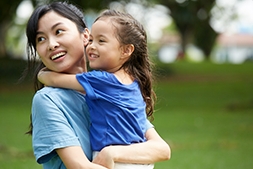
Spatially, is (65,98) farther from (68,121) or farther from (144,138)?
(144,138)

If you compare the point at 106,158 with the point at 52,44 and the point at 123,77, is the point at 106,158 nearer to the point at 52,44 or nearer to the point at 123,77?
the point at 123,77

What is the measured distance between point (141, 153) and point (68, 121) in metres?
0.35

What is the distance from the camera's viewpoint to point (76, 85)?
2381 millimetres

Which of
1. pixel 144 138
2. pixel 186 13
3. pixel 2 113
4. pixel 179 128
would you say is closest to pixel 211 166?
pixel 179 128

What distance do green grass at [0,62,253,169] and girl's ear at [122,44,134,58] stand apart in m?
1.01

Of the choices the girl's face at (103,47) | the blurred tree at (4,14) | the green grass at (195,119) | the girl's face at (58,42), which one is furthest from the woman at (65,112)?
the blurred tree at (4,14)

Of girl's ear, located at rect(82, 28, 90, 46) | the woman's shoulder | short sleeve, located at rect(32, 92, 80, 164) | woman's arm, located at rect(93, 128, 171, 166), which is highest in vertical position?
girl's ear, located at rect(82, 28, 90, 46)

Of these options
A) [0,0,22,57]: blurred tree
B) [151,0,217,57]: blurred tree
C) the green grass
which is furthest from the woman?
[151,0,217,57]: blurred tree

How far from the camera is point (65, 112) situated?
2324 mm

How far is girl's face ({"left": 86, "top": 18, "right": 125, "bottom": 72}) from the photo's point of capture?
2.43m

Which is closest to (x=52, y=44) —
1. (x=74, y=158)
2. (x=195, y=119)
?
(x=74, y=158)

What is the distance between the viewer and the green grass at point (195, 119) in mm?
9445

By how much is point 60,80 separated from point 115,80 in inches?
10.0

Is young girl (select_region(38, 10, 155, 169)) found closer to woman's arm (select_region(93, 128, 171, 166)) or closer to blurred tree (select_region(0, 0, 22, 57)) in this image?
woman's arm (select_region(93, 128, 171, 166))
